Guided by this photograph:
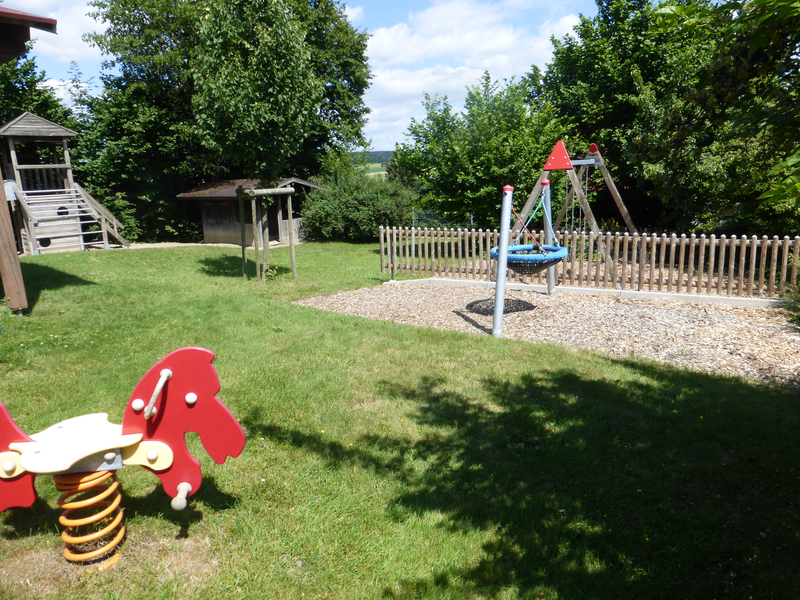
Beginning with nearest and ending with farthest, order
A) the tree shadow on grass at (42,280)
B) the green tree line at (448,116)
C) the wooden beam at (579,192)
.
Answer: the green tree line at (448,116)
the tree shadow on grass at (42,280)
the wooden beam at (579,192)

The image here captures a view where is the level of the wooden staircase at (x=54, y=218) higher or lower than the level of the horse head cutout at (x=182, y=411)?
higher

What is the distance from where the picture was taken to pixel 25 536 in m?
3.41

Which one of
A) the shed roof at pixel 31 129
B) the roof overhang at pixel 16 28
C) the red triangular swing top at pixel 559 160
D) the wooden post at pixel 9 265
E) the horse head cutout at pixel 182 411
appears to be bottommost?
the horse head cutout at pixel 182 411

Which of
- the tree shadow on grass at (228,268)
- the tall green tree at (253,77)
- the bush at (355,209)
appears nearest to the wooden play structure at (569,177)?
the tall green tree at (253,77)

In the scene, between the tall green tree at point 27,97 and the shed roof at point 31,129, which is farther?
the tall green tree at point 27,97

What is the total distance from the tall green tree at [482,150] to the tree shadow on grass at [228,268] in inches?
240

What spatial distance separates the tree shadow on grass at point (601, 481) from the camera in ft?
10.2

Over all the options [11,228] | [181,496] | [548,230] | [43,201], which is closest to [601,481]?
[181,496]

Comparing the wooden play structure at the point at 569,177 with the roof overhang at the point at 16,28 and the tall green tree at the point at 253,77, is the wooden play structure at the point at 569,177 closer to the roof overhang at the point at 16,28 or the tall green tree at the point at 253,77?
the tall green tree at the point at 253,77

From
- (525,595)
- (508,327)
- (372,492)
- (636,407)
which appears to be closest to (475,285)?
(508,327)

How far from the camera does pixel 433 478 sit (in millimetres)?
4113

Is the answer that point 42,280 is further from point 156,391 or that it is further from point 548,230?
point 548,230

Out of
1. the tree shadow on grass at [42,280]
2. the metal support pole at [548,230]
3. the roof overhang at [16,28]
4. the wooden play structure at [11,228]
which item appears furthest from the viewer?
the metal support pole at [548,230]

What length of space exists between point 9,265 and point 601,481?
7.99 metres
